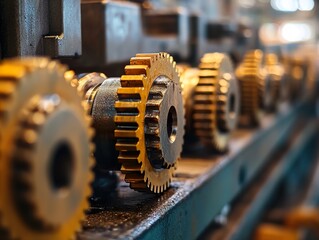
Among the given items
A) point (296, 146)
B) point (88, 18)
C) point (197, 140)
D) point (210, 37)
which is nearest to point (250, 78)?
point (210, 37)

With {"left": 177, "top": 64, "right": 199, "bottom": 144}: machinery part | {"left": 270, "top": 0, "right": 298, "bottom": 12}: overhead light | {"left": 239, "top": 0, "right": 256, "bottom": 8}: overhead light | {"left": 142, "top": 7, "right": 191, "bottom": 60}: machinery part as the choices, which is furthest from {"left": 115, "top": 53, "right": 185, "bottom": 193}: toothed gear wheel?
{"left": 270, "top": 0, "right": 298, "bottom": 12}: overhead light

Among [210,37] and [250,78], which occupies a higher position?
[210,37]

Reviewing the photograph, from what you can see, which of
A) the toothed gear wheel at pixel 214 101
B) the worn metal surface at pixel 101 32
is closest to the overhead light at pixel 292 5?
the toothed gear wheel at pixel 214 101

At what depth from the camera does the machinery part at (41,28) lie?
0.90 meters

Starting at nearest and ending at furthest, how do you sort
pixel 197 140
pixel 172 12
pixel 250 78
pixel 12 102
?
pixel 12 102 < pixel 197 140 < pixel 172 12 < pixel 250 78

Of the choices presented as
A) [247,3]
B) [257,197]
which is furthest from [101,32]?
[247,3]

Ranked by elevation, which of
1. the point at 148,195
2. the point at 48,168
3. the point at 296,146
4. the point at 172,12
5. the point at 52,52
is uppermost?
the point at 172,12

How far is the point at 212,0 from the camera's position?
310cm

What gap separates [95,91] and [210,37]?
1289 mm

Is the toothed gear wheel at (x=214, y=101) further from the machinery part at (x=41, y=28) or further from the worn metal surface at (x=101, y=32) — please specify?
the machinery part at (x=41, y=28)

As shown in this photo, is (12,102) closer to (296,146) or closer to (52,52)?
(52,52)

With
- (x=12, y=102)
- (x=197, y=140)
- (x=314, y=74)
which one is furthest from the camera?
(x=314, y=74)

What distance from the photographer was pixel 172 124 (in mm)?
1030

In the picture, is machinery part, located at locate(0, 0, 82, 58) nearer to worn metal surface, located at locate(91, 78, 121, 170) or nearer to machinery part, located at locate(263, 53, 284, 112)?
worn metal surface, located at locate(91, 78, 121, 170)
